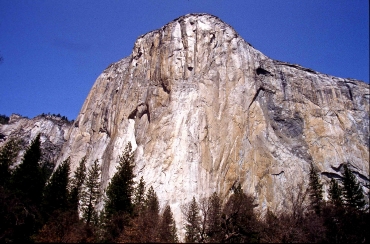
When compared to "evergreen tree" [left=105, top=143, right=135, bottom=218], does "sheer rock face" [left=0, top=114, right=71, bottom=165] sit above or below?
above

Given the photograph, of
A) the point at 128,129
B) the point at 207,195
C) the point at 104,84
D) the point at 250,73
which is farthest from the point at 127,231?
the point at 104,84

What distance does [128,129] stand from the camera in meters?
54.0

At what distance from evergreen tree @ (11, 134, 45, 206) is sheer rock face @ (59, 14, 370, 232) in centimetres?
1462

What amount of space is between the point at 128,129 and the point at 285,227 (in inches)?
1257

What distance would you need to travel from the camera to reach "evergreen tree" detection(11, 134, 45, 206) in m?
31.2

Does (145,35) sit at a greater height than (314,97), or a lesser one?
greater

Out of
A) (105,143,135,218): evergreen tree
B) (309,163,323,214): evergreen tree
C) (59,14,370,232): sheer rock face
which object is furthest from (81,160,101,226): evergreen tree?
(309,163,323,214): evergreen tree

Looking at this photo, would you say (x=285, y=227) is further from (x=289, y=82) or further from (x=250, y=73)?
(x=289, y=82)

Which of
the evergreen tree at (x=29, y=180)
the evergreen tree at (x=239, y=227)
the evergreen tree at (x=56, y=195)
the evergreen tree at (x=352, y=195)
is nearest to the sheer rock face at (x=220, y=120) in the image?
the evergreen tree at (x=352, y=195)

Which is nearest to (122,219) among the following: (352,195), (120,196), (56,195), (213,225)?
(120,196)

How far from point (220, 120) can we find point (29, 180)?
2708cm

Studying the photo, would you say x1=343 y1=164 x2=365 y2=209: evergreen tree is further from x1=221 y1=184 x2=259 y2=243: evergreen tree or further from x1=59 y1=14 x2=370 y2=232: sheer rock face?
x1=221 y1=184 x2=259 y2=243: evergreen tree

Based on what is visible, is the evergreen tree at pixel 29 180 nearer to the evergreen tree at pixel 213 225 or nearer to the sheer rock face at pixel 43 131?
the evergreen tree at pixel 213 225

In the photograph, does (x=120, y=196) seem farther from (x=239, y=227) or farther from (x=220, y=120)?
(x=220, y=120)
